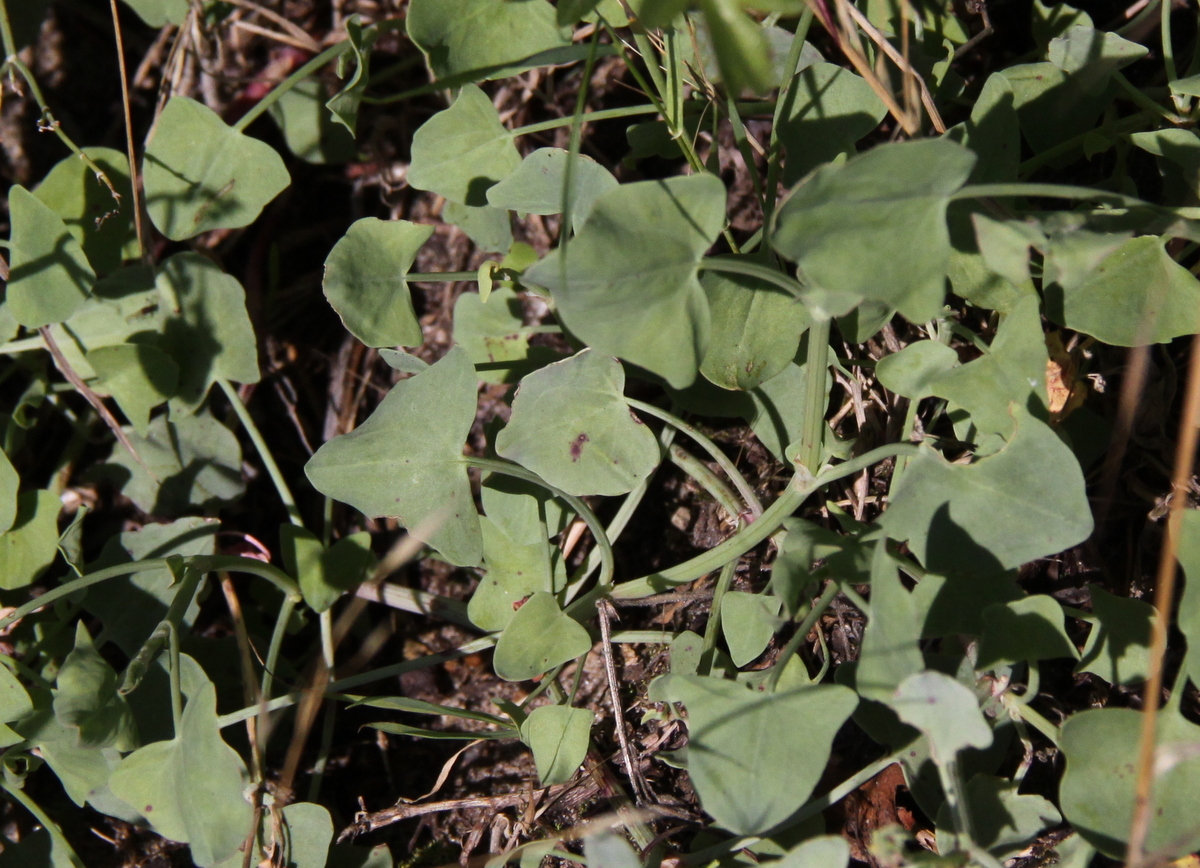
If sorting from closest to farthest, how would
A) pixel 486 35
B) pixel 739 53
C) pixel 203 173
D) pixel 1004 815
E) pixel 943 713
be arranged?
pixel 739 53 → pixel 943 713 → pixel 1004 815 → pixel 486 35 → pixel 203 173

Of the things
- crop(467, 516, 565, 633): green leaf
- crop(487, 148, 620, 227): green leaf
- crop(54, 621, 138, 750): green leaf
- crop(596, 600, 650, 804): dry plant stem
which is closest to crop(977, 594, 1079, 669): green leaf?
crop(596, 600, 650, 804): dry plant stem

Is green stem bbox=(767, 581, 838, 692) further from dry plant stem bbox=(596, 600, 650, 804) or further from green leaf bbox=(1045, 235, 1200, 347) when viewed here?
green leaf bbox=(1045, 235, 1200, 347)

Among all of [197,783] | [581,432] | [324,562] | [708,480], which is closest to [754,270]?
[581,432]

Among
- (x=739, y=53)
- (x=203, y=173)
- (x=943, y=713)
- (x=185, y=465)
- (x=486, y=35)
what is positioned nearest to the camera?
(x=739, y=53)

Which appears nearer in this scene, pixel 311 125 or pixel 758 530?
pixel 758 530

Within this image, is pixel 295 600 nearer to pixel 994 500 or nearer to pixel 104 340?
pixel 104 340

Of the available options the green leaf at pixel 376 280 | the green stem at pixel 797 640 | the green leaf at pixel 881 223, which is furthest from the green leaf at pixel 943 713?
the green leaf at pixel 376 280

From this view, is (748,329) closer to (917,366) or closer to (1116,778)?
(917,366)
